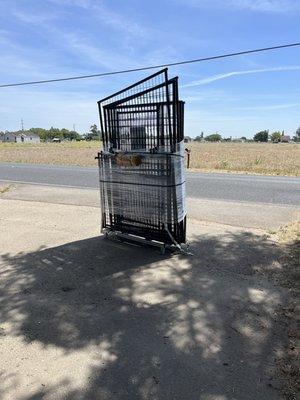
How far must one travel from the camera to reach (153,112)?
5414 mm

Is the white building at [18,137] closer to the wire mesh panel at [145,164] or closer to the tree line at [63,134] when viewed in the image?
the tree line at [63,134]

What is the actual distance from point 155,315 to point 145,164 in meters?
2.30

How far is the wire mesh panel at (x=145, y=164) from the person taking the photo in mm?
5336

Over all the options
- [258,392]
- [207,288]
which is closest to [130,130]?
[207,288]

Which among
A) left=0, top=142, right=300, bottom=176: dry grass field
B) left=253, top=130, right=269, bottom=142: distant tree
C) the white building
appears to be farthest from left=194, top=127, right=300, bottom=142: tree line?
left=0, top=142, right=300, bottom=176: dry grass field

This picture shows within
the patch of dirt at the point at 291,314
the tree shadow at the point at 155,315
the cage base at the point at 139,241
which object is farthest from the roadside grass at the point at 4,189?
the patch of dirt at the point at 291,314

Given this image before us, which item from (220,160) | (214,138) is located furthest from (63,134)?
(220,160)

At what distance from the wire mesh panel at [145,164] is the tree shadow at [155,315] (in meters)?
0.42

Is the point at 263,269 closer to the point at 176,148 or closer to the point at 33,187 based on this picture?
the point at 176,148

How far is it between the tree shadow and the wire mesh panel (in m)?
0.42

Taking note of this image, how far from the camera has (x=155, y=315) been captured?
3990 millimetres

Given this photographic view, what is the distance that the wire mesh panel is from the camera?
17.5ft

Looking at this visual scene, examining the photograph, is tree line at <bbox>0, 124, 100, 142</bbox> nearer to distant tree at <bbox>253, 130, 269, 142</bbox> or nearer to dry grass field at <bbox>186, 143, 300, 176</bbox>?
distant tree at <bbox>253, 130, 269, 142</bbox>

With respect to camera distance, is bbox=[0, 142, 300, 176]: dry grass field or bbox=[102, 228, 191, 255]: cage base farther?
bbox=[0, 142, 300, 176]: dry grass field
